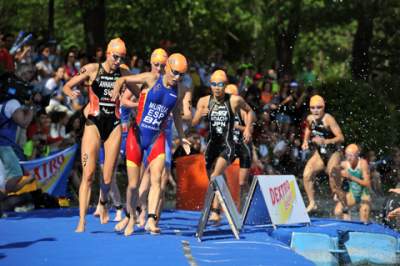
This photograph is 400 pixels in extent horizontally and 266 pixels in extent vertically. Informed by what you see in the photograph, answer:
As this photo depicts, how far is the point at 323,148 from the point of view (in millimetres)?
17000

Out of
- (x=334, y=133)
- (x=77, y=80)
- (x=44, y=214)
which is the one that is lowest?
(x=44, y=214)

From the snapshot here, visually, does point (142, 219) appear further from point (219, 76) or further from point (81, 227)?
point (219, 76)

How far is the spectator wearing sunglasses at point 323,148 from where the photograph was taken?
16.9 meters

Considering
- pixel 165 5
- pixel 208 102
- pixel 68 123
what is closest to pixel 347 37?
pixel 165 5

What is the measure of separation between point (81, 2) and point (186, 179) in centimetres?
Answer: 1050

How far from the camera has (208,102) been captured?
593 inches

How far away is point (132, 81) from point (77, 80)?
71cm

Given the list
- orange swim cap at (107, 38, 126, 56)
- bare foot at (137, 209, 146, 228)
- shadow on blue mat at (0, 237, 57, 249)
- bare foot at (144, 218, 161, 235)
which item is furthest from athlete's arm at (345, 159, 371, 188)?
shadow on blue mat at (0, 237, 57, 249)

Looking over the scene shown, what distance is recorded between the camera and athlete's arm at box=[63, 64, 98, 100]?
1304 centimetres

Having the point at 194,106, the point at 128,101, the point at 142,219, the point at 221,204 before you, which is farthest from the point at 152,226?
the point at 194,106

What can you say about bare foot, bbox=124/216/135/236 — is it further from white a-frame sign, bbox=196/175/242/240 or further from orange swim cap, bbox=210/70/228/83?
orange swim cap, bbox=210/70/228/83

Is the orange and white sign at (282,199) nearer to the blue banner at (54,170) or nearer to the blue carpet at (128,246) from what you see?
the blue carpet at (128,246)

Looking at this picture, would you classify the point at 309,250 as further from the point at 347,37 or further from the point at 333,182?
the point at 347,37

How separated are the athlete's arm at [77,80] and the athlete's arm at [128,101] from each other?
2.83 ft
